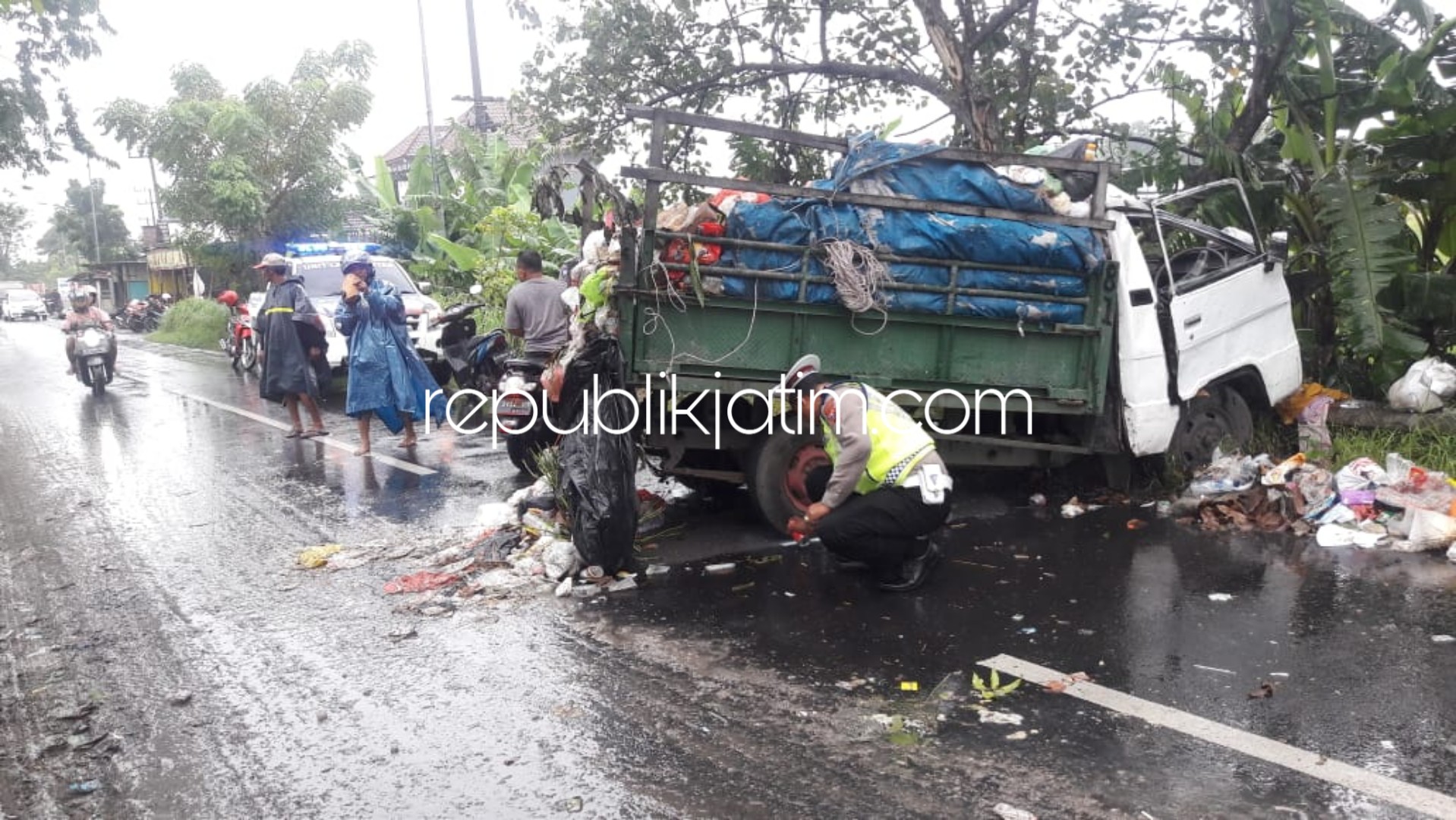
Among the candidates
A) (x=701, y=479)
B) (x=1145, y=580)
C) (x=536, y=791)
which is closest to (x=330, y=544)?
(x=701, y=479)

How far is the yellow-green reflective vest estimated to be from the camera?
17.6ft

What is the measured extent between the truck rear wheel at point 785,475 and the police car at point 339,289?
22.8 ft

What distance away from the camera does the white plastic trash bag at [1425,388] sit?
24.6 ft

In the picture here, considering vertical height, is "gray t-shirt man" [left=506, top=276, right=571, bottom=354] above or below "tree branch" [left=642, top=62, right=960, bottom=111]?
below

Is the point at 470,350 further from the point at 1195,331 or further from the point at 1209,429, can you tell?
the point at 1209,429

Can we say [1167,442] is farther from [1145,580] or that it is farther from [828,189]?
[828,189]

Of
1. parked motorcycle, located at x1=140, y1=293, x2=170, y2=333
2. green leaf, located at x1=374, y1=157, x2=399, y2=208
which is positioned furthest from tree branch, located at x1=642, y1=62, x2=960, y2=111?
parked motorcycle, located at x1=140, y1=293, x2=170, y2=333

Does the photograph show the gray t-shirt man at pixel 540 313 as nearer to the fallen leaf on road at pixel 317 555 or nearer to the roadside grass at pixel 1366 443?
the fallen leaf on road at pixel 317 555

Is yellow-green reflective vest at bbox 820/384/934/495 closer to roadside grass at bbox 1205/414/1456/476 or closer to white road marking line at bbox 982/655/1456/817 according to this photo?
white road marking line at bbox 982/655/1456/817

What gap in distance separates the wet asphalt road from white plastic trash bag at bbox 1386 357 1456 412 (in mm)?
2160

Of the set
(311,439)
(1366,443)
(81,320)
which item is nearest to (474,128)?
(81,320)

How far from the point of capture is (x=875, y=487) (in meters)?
5.49

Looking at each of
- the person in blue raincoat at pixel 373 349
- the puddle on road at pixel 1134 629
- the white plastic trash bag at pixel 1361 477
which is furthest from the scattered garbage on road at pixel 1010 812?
the person in blue raincoat at pixel 373 349

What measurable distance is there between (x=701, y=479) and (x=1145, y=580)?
276 cm
